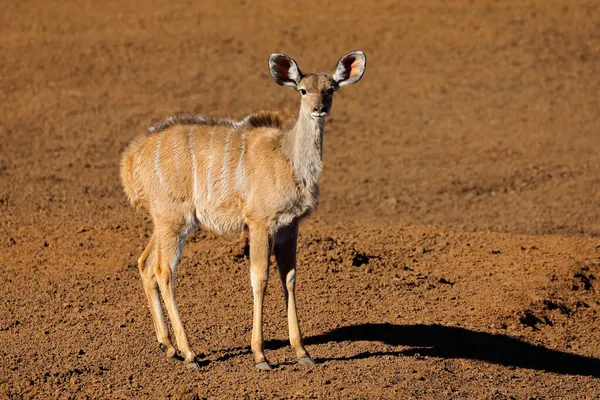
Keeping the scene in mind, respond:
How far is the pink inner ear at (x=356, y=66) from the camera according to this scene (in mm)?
9391

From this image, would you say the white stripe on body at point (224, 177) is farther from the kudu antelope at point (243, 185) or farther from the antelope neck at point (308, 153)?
the antelope neck at point (308, 153)

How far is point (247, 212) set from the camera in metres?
8.93

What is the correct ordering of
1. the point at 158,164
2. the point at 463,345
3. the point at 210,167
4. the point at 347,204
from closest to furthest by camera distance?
the point at 210,167 → the point at 158,164 → the point at 463,345 → the point at 347,204

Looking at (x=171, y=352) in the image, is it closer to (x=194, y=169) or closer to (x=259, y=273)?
(x=259, y=273)

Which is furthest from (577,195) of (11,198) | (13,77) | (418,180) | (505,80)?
(13,77)

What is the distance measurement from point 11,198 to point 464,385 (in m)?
8.66

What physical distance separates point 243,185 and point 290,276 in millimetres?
933

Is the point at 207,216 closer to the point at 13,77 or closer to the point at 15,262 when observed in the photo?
the point at 15,262

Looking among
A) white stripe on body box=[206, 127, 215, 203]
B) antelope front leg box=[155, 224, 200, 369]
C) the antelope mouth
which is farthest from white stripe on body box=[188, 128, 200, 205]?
the antelope mouth

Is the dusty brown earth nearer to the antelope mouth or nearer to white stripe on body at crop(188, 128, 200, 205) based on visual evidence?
white stripe on body at crop(188, 128, 200, 205)

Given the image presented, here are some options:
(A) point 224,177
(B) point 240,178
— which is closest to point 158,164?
(A) point 224,177

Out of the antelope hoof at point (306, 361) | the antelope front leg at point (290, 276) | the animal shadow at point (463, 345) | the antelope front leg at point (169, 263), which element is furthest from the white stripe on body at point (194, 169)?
the antelope hoof at point (306, 361)

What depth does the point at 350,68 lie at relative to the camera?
948 centimetres

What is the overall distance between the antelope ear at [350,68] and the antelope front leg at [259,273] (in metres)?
1.61
